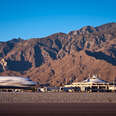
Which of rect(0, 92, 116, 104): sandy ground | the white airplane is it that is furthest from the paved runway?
the white airplane

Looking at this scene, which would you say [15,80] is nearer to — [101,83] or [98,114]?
[101,83]

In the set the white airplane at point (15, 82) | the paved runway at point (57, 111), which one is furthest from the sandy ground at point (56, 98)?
the white airplane at point (15, 82)

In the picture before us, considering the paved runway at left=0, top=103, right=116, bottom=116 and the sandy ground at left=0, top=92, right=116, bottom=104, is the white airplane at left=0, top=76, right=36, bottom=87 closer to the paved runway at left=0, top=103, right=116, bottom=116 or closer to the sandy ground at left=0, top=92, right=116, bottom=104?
the sandy ground at left=0, top=92, right=116, bottom=104

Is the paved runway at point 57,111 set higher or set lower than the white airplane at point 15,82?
lower

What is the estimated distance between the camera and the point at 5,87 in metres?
96.3

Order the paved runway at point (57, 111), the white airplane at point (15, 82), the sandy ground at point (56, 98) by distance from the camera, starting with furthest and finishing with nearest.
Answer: the white airplane at point (15, 82) → the sandy ground at point (56, 98) → the paved runway at point (57, 111)

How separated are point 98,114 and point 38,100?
20086 millimetres

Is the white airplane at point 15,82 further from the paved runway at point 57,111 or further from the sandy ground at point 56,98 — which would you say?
the paved runway at point 57,111

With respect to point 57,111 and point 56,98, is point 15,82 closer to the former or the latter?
point 56,98

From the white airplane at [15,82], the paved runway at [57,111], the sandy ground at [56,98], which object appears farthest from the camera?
the white airplane at [15,82]

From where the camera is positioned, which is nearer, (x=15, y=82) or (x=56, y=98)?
(x=56, y=98)

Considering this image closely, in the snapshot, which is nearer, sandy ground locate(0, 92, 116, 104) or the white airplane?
sandy ground locate(0, 92, 116, 104)

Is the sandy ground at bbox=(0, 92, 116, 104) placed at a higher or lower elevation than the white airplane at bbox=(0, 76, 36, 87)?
lower

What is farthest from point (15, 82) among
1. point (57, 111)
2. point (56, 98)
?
point (57, 111)
